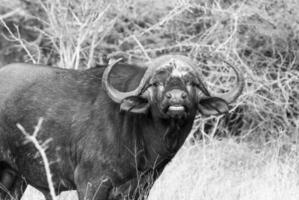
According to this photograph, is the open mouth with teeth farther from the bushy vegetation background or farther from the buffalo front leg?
the bushy vegetation background

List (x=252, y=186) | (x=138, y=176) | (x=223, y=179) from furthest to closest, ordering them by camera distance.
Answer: (x=223, y=179) < (x=252, y=186) < (x=138, y=176)

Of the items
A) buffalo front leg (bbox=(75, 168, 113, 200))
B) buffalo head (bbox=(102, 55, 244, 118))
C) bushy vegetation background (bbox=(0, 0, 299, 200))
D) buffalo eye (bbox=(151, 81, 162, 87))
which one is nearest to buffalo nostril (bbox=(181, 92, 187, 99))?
buffalo head (bbox=(102, 55, 244, 118))

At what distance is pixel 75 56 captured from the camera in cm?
880

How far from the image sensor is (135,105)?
5.91 m

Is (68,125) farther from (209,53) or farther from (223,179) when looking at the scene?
(209,53)

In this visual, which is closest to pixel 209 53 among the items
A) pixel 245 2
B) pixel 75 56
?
pixel 245 2

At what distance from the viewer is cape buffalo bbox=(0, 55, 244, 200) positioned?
5797 mm

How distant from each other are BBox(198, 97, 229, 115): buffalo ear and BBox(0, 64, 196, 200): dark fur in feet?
0.52

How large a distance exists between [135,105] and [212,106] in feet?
2.13

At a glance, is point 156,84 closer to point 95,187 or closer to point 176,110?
point 176,110

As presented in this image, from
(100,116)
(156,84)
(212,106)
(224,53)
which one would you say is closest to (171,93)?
(156,84)

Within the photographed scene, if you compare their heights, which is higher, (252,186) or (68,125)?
(68,125)

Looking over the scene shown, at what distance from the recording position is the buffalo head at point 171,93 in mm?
5570

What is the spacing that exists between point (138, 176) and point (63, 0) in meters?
4.11
